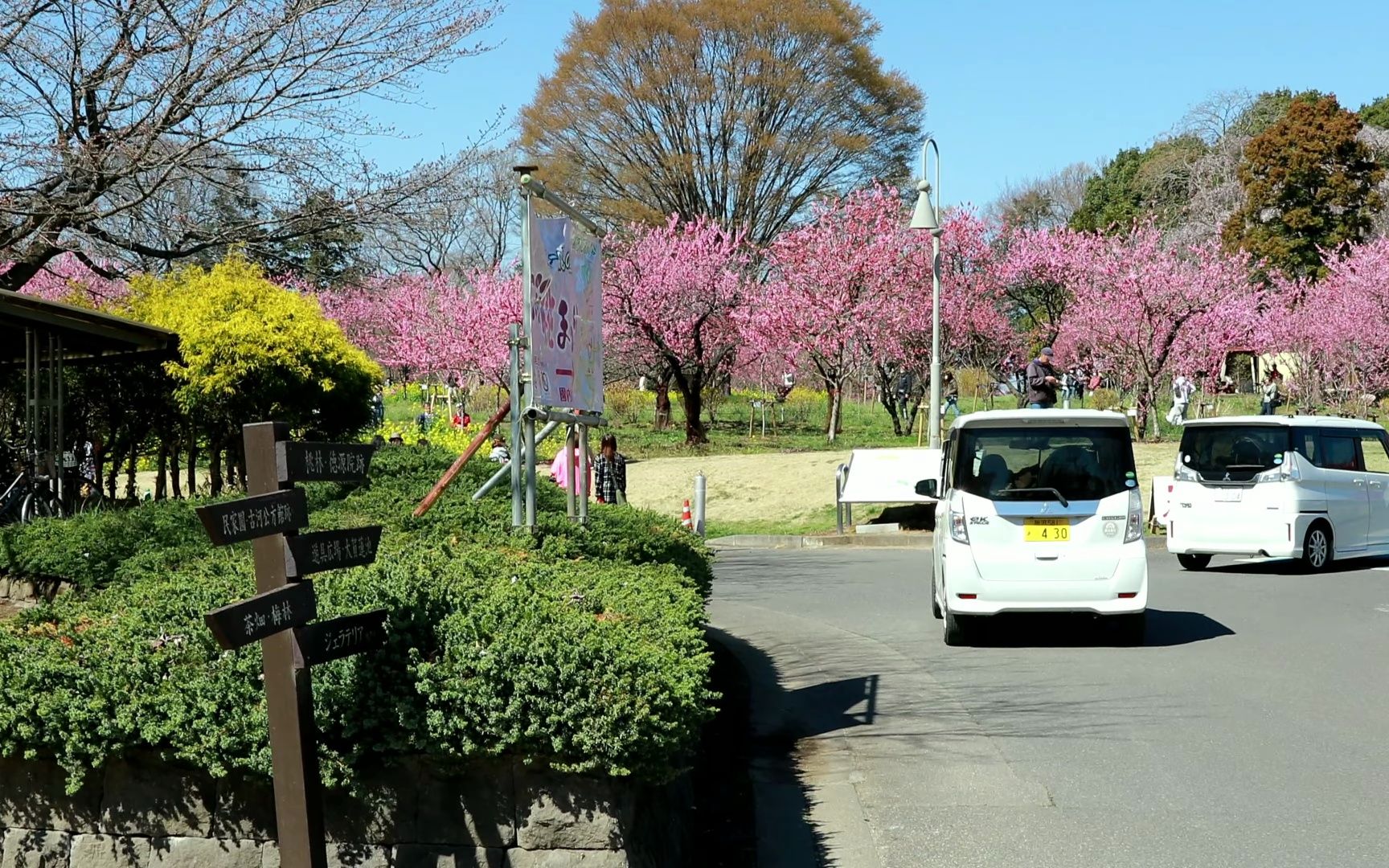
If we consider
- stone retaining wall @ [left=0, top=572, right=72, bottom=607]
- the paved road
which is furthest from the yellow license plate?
stone retaining wall @ [left=0, top=572, right=72, bottom=607]

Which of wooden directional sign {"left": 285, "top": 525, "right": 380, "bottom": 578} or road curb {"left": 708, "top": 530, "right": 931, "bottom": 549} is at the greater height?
wooden directional sign {"left": 285, "top": 525, "right": 380, "bottom": 578}

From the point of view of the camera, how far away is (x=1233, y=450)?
16750 mm

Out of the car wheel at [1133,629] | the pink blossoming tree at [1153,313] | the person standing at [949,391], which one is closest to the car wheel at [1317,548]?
the car wheel at [1133,629]

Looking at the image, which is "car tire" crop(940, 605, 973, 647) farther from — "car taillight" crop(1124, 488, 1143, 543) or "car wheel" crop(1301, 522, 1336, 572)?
"car wheel" crop(1301, 522, 1336, 572)

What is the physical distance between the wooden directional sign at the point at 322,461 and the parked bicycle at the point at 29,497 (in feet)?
38.0

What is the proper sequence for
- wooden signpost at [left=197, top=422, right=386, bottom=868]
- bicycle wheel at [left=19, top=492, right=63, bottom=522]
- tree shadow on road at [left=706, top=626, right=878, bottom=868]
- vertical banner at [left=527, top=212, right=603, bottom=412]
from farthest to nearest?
bicycle wheel at [left=19, top=492, right=63, bottom=522], vertical banner at [left=527, top=212, right=603, bottom=412], tree shadow on road at [left=706, top=626, right=878, bottom=868], wooden signpost at [left=197, top=422, right=386, bottom=868]

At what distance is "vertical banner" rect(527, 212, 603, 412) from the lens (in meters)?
8.57

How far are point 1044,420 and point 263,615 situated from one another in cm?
826

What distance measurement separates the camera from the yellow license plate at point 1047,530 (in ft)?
36.4

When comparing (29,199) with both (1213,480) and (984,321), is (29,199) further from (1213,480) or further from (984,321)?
(984,321)

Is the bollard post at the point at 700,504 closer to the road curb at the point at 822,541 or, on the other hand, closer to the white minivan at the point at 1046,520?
the road curb at the point at 822,541

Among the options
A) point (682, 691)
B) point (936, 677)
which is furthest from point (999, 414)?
point (682, 691)

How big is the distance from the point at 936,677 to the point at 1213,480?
8.00 meters

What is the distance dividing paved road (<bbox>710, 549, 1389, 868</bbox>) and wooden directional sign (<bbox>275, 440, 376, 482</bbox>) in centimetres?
252
